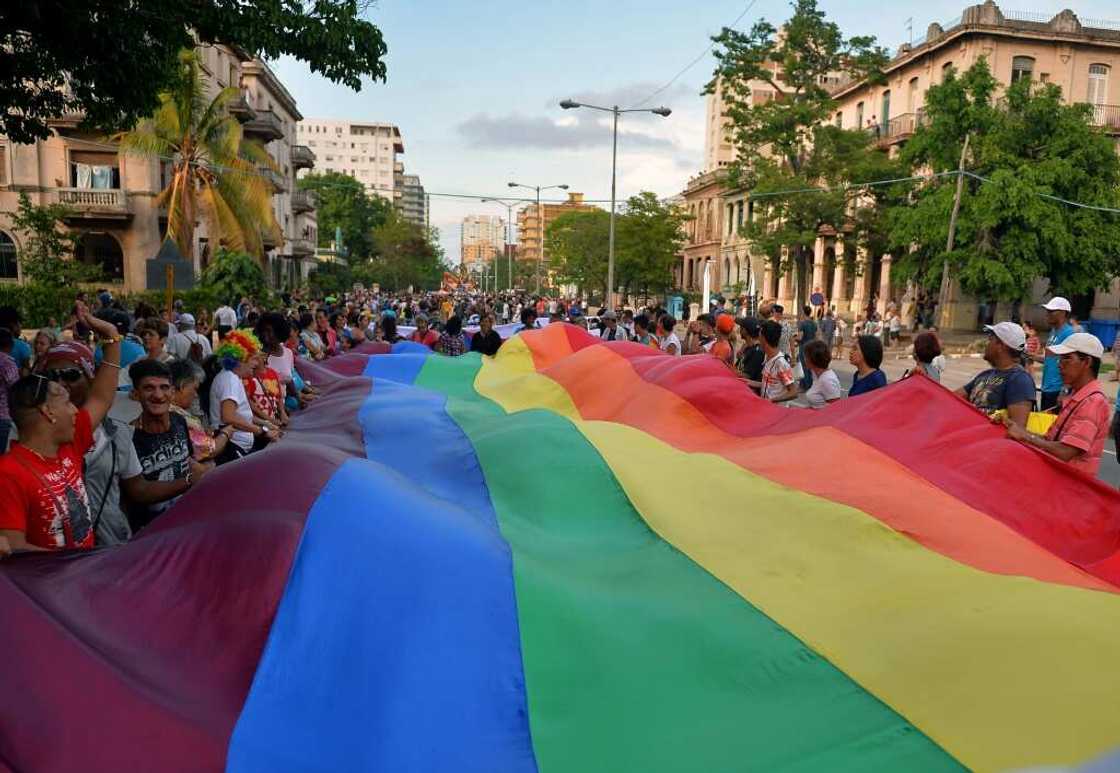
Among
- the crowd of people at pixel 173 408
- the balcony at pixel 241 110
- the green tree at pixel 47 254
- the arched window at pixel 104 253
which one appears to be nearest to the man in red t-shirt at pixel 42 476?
the crowd of people at pixel 173 408

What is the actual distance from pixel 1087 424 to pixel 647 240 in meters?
52.6

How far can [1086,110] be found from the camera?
1177 inches

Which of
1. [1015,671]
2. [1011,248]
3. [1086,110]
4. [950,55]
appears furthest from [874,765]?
[950,55]

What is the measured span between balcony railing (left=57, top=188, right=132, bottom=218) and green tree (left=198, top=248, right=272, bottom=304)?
5.70 meters

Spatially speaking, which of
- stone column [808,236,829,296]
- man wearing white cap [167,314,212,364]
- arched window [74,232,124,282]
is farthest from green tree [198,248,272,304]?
stone column [808,236,829,296]

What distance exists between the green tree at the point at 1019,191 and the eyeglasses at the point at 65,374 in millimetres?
30182

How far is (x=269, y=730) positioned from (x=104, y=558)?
113cm

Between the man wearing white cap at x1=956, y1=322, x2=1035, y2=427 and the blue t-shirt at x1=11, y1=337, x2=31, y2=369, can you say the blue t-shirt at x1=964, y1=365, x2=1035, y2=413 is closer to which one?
the man wearing white cap at x1=956, y1=322, x2=1035, y2=427

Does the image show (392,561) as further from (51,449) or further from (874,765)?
(874,765)

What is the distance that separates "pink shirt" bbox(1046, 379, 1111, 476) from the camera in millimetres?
4914

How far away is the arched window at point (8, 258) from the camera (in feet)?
105

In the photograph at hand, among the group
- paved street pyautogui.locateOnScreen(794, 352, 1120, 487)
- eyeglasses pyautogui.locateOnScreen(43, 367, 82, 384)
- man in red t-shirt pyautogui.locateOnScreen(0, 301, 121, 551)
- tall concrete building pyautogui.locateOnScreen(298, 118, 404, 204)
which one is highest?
tall concrete building pyautogui.locateOnScreen(298, 118, 404, 204)

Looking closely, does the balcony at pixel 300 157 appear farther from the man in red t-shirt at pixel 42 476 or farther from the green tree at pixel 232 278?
the man in red t-shirt at pixel 42 476

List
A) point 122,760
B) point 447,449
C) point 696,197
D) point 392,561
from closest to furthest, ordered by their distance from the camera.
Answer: point 122,760 < point 392,561 < point 447,449 < point 696,197
